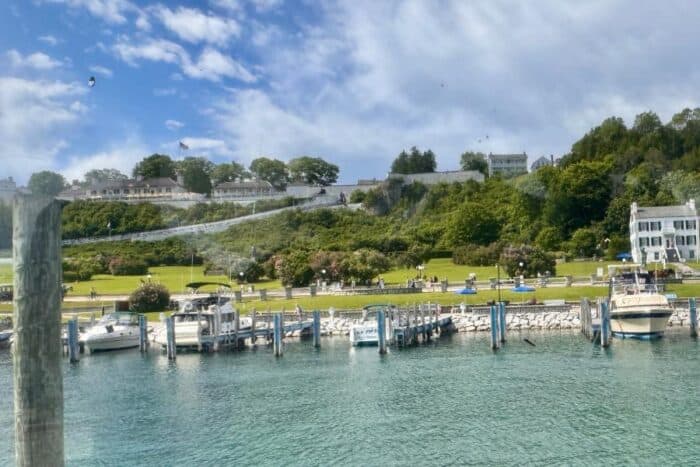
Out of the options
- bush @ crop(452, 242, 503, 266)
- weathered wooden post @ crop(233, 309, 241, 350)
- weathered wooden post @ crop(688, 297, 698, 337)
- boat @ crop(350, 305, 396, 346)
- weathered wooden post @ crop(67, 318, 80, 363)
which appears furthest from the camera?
bush @ crop(452, 242, 503, 266)

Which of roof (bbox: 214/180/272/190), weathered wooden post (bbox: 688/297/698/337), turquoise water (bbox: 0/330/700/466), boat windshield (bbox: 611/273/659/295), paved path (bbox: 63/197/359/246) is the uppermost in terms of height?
roof (bbox: 214/180/272/190)

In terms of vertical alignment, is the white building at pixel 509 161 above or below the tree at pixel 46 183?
above

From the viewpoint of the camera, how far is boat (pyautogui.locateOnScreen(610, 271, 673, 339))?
145ft

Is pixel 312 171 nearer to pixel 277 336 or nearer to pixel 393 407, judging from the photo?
pixel 277 336

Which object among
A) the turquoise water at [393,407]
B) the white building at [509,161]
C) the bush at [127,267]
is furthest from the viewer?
the white building at [509,161]

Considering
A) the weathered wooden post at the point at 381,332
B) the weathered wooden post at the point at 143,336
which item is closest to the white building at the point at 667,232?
the weathered wooden post at the point at 381,332

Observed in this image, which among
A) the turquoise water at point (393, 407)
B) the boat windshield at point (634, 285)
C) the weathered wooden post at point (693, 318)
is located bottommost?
the turquoise water at point (393, 407)

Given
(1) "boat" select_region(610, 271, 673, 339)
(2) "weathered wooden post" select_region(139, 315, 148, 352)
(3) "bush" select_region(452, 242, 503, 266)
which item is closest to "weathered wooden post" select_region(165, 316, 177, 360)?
(2) "weathered wooden post" select_region(139, 315, 148, 352)

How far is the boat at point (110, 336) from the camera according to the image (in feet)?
156

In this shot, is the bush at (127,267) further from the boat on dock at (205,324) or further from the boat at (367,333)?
the boat at (367,333)

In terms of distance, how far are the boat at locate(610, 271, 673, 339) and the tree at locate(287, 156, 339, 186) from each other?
107 meters

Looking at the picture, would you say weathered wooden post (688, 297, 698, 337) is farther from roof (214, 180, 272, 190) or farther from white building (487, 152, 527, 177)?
white building (487, 152, 527, 177)

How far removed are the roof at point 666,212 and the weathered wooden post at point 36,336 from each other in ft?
270

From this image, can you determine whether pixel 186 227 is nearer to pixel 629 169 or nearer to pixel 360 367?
Answer: pixel 629 169
